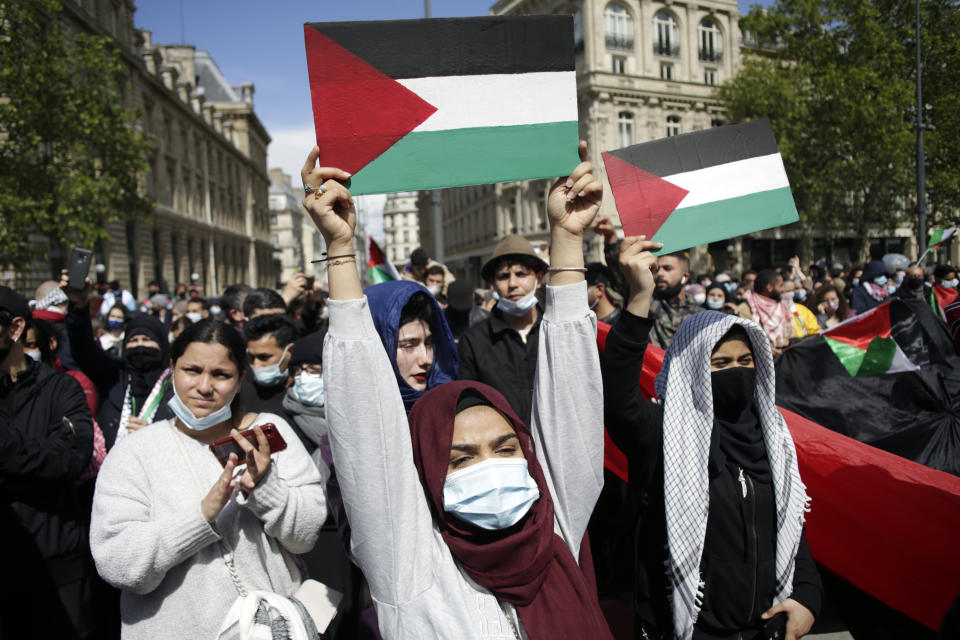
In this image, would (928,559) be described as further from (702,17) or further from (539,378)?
(702,17)

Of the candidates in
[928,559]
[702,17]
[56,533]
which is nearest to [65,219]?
[56,533]

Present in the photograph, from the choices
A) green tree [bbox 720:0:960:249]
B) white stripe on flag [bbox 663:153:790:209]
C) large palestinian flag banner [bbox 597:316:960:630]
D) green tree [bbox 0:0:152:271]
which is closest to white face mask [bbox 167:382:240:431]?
white stripe on flag [bbox 663:153:790:209]

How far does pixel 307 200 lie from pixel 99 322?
25.6 ft

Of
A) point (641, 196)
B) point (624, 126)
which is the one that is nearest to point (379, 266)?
point (641, 196)

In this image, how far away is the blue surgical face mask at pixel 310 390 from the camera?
336 cm

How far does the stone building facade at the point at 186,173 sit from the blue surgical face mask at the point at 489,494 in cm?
2042

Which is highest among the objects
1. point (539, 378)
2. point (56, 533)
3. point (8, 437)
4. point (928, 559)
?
point (539, 378)

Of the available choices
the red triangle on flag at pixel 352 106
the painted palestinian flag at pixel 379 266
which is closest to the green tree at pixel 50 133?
the painted palestinian flag at pixel 379 266

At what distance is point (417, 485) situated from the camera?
1.77 meters

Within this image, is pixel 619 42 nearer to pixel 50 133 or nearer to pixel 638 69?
pixel 638 69

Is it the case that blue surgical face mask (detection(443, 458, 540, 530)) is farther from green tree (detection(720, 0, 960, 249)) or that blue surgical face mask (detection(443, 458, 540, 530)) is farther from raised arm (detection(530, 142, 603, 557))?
green tree (detection(720, 0, 960, 249))

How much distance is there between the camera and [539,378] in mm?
2039

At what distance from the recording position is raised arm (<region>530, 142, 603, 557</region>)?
1959 millimetres

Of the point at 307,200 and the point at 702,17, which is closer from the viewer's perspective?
the point at 307,200
